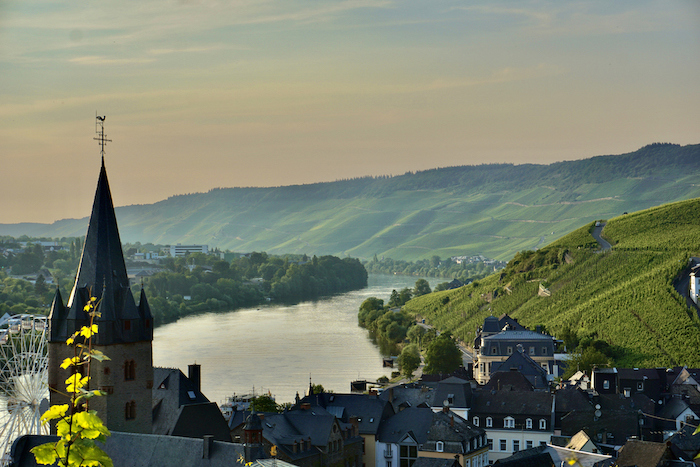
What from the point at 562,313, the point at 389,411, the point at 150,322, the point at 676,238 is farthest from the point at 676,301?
the point at 150,322

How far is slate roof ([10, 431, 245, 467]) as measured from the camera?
30.3 meters

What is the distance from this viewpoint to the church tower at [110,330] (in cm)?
3562

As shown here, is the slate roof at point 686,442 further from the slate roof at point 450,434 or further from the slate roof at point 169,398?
the slate roof at point 169,398

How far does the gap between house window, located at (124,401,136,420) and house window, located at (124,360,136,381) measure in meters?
1.04

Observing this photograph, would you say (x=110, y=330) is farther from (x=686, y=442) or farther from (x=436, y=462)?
(x=686, y=442)

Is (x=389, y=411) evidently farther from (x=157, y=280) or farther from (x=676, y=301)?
(x=157, y=280)

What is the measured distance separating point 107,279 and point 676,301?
63381 millimetres

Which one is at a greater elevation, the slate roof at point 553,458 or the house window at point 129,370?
the house window at point 129,370

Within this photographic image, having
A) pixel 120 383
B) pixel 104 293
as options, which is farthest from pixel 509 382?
pixel 104 293

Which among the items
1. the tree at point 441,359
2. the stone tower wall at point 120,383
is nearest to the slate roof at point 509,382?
the tree at point 441,359

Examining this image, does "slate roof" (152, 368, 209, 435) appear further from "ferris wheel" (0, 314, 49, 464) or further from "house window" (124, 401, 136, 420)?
"ferris wheel" (0, 314, 49, 464)

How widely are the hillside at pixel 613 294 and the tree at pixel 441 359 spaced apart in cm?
1270

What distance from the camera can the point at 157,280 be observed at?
17088 cm

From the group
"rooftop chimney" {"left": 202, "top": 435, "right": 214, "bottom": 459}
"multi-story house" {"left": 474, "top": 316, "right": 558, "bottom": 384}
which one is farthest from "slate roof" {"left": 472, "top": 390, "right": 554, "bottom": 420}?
"rooftop chimney" {"left": 202, "top": 435, "right": 214, "bottom": 459}
